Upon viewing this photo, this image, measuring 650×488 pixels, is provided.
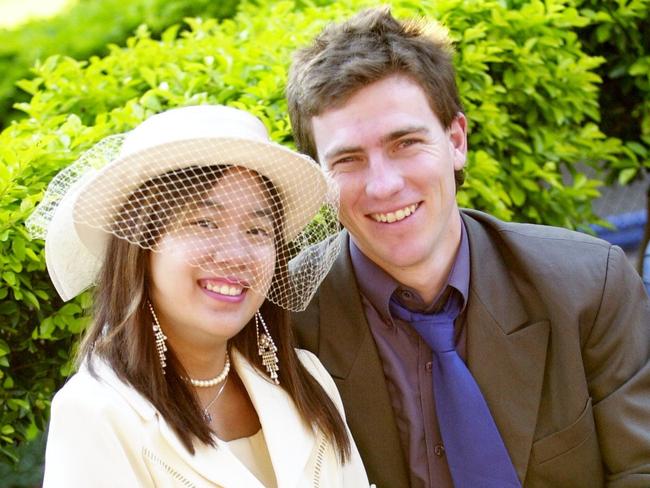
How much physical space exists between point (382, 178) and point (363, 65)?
327 millimetres

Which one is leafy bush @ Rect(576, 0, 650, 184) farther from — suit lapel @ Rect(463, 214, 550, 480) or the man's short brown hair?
suit lapel @ Rect(463, 214, 550, 480)

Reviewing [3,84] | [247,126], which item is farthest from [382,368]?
[3,84]

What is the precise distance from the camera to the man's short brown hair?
3.08m

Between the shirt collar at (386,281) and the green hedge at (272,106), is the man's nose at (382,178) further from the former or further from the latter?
the green hedge at (272,106)

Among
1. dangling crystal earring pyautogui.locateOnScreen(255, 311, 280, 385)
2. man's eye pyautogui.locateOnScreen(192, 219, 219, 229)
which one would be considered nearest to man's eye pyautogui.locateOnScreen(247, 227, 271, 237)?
man's eye pyautogui.locateOnScreen(192, 219, 219, 229)

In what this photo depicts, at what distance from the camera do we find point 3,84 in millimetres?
7465

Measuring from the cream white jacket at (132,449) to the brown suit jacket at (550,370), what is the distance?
42cm

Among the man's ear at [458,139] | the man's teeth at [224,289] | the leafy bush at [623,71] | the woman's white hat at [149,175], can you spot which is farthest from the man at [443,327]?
the leafy bush at [623,71]

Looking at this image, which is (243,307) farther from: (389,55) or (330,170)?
(389,55)

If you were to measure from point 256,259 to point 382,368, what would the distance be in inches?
27.8

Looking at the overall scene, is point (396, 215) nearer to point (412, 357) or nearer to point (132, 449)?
point (412, 357)

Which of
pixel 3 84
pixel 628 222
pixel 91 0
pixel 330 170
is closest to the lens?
pixel 330 170

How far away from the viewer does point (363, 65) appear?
3.07 meters

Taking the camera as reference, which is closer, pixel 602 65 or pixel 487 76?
pixel 487 76
